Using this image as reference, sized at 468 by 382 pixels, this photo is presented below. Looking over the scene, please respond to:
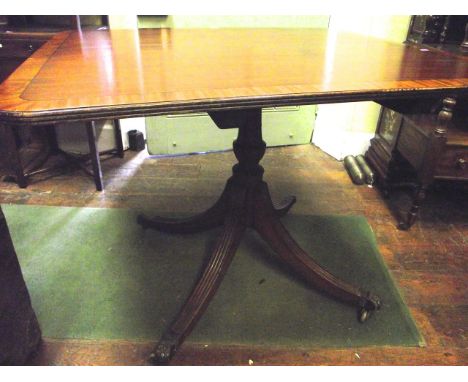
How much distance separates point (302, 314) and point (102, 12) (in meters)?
1.96

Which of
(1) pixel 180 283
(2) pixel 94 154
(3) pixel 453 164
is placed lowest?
(1) pixel 180 283

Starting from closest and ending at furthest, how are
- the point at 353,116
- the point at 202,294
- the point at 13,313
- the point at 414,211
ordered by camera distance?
1. the point at 13,313
2. the point at 202,294
3. the point at 414,211
4. the point at 353,116

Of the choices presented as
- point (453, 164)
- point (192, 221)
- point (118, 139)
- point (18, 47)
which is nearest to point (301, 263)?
point (192, 221)

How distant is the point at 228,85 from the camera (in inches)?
31.5

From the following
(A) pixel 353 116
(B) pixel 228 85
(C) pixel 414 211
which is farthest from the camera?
(A) pixel 353 116

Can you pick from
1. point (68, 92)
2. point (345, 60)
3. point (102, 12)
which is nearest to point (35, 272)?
point (68, 92)

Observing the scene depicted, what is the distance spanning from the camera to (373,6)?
2.14m

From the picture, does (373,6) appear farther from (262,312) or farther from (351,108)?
(262,312)

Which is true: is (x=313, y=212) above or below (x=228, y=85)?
below

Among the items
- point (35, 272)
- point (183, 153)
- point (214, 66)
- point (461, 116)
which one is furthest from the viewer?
point (183, 153)

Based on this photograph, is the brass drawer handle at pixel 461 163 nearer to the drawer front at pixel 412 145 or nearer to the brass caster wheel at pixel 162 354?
the drawer front at pixel 412 145

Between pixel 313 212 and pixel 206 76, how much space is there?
1.24m

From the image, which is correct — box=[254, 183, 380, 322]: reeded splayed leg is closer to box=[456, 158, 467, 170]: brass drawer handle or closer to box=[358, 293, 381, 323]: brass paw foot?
box=[358, 293, 381, 323]: brass paw foot

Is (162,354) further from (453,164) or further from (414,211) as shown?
(453,164)
